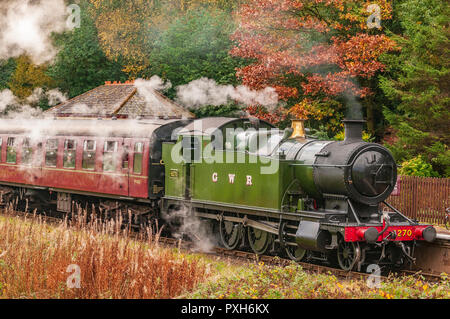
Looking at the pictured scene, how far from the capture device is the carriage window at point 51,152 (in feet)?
60.1

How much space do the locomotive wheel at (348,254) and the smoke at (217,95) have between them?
10434mm

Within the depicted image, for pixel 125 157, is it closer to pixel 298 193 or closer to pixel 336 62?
pixel 298 193

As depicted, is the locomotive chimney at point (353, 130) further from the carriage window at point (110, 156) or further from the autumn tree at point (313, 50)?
the autumn tree at point (313, 50)

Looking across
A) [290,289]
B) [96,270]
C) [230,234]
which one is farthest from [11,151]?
[290,289]

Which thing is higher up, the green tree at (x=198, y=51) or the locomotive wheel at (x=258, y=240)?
the green tree at (x=198, y=51)

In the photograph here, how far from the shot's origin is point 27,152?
19422mm

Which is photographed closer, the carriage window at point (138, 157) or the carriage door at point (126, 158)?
the carriage window at point (138, 157)

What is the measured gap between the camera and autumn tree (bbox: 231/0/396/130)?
21031 millimetres

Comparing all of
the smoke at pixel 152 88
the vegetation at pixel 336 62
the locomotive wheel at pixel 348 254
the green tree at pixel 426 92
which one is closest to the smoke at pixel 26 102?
the smoke at pixel 152 88

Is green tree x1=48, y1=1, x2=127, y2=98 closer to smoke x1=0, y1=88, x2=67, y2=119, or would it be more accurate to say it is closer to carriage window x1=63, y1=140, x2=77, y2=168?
smoke x1=0, y1=88, x2=67, y2=119

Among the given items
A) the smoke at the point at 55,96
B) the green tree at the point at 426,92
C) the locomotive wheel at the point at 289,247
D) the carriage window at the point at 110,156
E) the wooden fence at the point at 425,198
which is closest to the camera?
the locomotive wheel at the point at 289,247

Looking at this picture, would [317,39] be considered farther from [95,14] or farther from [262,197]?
[95,14]

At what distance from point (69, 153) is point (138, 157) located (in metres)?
3.02
